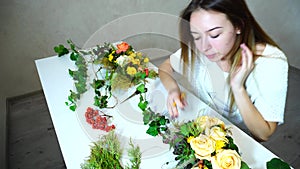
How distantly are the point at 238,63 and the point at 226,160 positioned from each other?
1.65ft

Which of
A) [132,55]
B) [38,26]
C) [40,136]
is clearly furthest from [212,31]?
[38,26]

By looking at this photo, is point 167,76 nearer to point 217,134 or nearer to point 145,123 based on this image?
point 145,123

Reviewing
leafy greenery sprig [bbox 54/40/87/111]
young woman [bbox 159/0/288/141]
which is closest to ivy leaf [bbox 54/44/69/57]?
leafy greenery sprig [bbox 54/40/87/111]

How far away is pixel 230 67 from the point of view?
1037 millimetres

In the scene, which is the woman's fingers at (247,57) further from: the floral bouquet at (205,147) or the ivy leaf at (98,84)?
the ivy leaf at (98,84)

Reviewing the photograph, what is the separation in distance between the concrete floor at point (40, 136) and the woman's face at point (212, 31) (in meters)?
1.08

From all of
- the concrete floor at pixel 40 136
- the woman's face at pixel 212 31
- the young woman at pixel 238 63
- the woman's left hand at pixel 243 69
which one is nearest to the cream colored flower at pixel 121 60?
the young woman at pixel 238 63

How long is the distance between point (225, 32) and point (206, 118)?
0.35 meters

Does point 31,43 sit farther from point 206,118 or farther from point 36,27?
point 206,118

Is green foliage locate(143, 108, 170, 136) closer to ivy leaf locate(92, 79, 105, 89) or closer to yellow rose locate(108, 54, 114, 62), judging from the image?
ivy leaf locate(92, 79, 105, 89)

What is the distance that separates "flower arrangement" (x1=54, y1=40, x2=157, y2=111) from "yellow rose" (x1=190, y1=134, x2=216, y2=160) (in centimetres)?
43

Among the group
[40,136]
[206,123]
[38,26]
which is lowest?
[40,136]

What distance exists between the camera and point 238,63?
3.24 ft

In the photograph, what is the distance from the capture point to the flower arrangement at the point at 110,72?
104 centimetres
